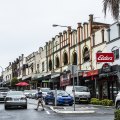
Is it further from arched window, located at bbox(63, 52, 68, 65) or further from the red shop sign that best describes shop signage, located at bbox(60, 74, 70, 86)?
the red shop sign

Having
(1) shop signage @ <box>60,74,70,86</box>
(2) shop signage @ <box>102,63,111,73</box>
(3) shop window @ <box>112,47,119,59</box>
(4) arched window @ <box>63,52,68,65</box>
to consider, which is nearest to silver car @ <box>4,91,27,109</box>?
(2) shop signage @ <box>102,63,111,73</box>

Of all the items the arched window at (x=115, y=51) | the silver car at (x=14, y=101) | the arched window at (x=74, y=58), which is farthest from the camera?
the arched window at (x=74, y=58)

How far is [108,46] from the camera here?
45.9m

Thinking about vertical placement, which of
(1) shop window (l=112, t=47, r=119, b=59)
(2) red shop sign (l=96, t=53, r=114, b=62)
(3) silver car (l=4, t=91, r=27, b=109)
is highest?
(1) shop window (l=112, t=47, r=119, b=59)

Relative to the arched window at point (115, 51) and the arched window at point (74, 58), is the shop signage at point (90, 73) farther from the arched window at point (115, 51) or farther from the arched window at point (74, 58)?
the arched window at point (74, 58)

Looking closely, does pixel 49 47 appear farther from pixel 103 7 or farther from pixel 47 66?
pixel 103 7

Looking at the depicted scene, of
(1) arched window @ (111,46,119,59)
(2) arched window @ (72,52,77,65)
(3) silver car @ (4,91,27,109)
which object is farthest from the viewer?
(2) arched window @ (72,52,77,65)

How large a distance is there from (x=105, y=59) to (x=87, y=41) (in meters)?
12.4

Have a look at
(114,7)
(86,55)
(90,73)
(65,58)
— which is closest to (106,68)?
(90,73)

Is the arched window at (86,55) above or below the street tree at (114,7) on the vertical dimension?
above

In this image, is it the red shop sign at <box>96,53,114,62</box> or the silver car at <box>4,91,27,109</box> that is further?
the red shop sign at <box>96,53,114,62</box>

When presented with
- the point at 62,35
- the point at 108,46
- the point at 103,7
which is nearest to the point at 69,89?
the point at 108,46

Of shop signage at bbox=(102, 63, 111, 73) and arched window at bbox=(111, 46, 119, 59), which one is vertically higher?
arched window at bbox=(111, 46, 119, 59)

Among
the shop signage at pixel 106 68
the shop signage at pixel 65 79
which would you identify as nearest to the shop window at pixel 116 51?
the shop signage at pixel 106 68
